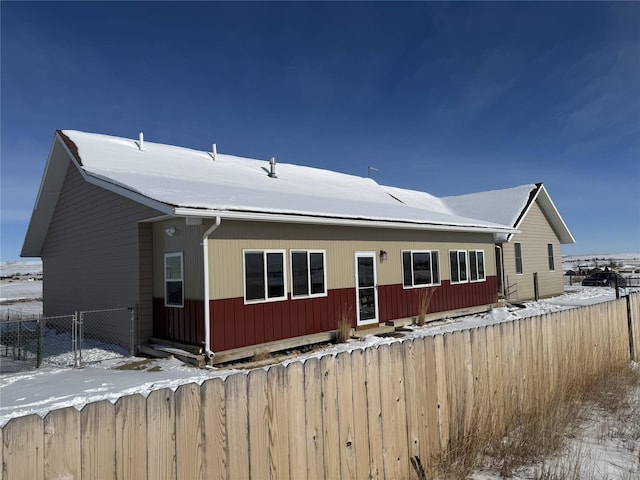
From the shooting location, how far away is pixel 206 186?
1137 centimetres

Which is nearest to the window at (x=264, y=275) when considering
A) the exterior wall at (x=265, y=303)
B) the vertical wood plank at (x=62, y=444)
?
the exterior wall at (x=265, y=303)

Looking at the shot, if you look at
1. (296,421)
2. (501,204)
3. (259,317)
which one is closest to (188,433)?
(296,421)

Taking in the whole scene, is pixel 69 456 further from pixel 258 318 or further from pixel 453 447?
pixel 258 318

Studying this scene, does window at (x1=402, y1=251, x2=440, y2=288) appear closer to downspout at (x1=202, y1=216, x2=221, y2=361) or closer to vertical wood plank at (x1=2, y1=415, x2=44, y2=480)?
downspout at (x1=202, y1=216, x2=221, y2=361)

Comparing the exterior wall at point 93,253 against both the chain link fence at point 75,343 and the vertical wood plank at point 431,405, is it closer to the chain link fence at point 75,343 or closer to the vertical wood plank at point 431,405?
the chain link fence at point 75,343

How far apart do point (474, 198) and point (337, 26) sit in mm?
15156

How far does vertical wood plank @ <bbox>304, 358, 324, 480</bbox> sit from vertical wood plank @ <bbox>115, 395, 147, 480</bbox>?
1.08 m

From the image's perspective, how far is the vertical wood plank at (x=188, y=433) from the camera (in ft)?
7.52

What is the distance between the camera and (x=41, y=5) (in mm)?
11578

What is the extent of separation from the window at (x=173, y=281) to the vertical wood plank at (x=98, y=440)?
23.9ft

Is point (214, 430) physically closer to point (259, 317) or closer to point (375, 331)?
point (259, 317)

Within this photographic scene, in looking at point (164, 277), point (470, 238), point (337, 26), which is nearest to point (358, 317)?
point (164, 277)

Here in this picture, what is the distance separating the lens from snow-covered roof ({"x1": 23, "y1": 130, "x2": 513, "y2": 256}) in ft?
29.6

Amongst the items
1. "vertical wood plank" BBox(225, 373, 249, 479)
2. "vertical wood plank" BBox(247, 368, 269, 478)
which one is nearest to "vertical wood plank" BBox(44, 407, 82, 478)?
"vertical wood plank" BBox(225, 373, 249, 479)
